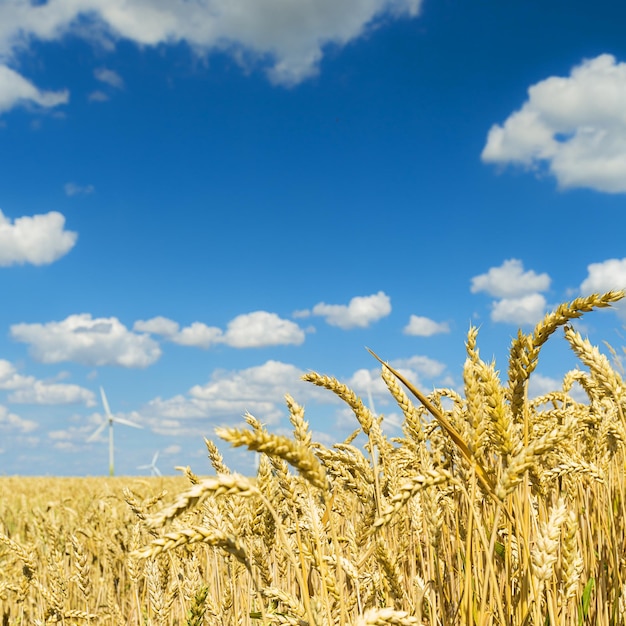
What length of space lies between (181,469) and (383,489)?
1.01 meters

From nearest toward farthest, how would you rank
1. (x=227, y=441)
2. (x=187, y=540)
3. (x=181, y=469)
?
(x=227, y=441), (x=187, y=540), (x=181, y=469)

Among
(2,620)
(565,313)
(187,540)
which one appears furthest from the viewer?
(2,620)

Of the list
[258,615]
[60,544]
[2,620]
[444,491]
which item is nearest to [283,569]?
[258,615]

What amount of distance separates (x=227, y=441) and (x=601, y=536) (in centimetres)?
306

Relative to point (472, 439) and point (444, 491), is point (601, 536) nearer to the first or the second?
point (444, 491)

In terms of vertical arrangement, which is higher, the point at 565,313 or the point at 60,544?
the point at 565,313

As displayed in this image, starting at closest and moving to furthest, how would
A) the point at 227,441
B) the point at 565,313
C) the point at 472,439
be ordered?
the point at 227,441 < the point at 472,439 < the point at 565,313

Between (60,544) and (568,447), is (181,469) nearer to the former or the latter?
(568,447)

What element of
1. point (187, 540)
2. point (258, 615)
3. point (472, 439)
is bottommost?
point (258, 615)

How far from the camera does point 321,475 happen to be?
1674mm

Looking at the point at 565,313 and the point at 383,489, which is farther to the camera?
the point at 383,489

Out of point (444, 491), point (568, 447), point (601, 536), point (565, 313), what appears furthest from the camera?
point (568, 447)

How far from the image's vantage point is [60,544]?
25.1 ft

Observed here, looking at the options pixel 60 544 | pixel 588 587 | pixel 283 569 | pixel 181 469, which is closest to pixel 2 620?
pixel 60 544
